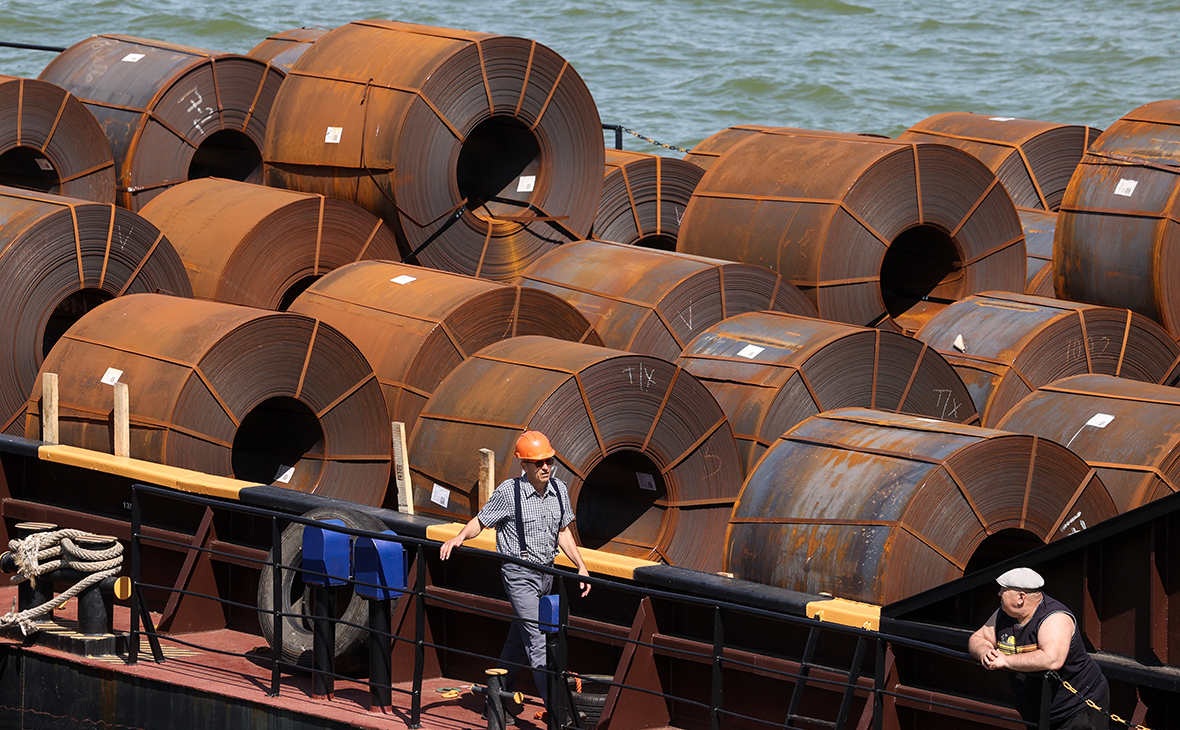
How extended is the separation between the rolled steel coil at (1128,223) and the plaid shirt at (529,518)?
830 cm

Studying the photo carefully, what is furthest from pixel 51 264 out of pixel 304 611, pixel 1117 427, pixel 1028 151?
pixel 1028 151

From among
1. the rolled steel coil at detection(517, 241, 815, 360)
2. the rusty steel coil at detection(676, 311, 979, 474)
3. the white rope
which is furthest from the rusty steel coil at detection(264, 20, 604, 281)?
the white rope

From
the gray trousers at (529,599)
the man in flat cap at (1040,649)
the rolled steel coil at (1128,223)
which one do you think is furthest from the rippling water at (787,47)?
the man in flat cap at (1040,649)

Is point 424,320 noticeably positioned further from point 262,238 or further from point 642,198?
point 642,198

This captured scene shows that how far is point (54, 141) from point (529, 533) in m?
9.19

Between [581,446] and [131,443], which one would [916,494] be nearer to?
[581,446]

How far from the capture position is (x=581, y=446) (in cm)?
1061

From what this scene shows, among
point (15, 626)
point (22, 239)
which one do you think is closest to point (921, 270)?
point (22, 239)

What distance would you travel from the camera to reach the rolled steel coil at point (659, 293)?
13.0 meters

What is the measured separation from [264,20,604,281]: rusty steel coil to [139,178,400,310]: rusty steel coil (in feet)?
1.47

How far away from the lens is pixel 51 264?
41.1 ft

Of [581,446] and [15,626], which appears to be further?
[581,446]

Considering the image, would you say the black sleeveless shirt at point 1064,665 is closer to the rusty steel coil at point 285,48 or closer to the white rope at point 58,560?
the white rope at point 58,560

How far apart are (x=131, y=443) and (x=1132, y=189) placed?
9.57m
